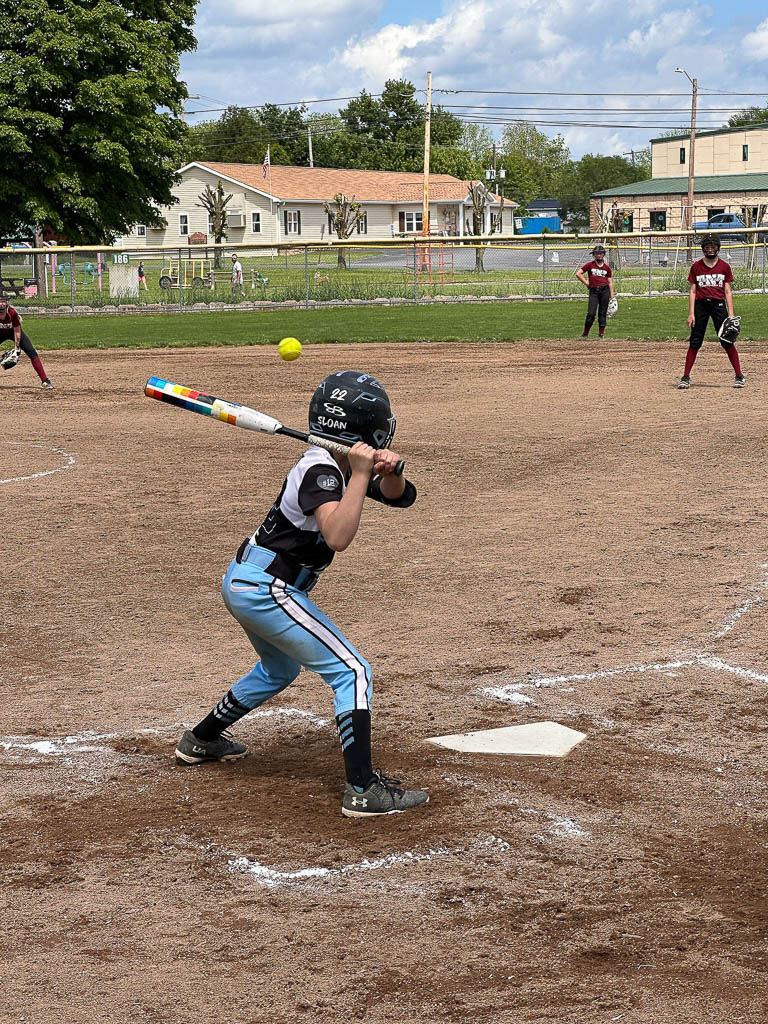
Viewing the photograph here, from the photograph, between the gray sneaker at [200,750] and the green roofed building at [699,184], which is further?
the green roofed building at [699,184]

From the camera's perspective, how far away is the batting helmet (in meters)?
4.46

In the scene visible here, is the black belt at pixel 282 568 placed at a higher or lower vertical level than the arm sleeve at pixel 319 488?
lower

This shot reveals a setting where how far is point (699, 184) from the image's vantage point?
94.2 meters

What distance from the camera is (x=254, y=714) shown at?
579 centimetres

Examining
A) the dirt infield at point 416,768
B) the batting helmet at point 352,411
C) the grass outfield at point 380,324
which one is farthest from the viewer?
the grass outfield at point 380,324

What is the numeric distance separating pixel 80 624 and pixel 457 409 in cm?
925

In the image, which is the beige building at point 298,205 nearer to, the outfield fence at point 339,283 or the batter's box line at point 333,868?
the outfield fence at point 339,283

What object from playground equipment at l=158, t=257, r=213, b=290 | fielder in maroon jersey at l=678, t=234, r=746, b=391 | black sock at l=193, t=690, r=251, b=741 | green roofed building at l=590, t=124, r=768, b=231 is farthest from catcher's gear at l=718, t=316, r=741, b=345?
green roofed building at l=590, t=124, r=768, b=231

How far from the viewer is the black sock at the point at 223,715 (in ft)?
16.2

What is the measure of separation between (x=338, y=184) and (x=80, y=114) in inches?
1842

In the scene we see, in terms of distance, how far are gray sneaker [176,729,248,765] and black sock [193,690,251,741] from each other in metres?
0.07

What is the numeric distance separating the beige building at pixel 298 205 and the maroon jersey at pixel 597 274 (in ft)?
198

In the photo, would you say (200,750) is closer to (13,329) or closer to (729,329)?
(729,329)

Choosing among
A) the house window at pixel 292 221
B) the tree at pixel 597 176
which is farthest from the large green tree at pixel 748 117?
the house window at pixel 292 221
